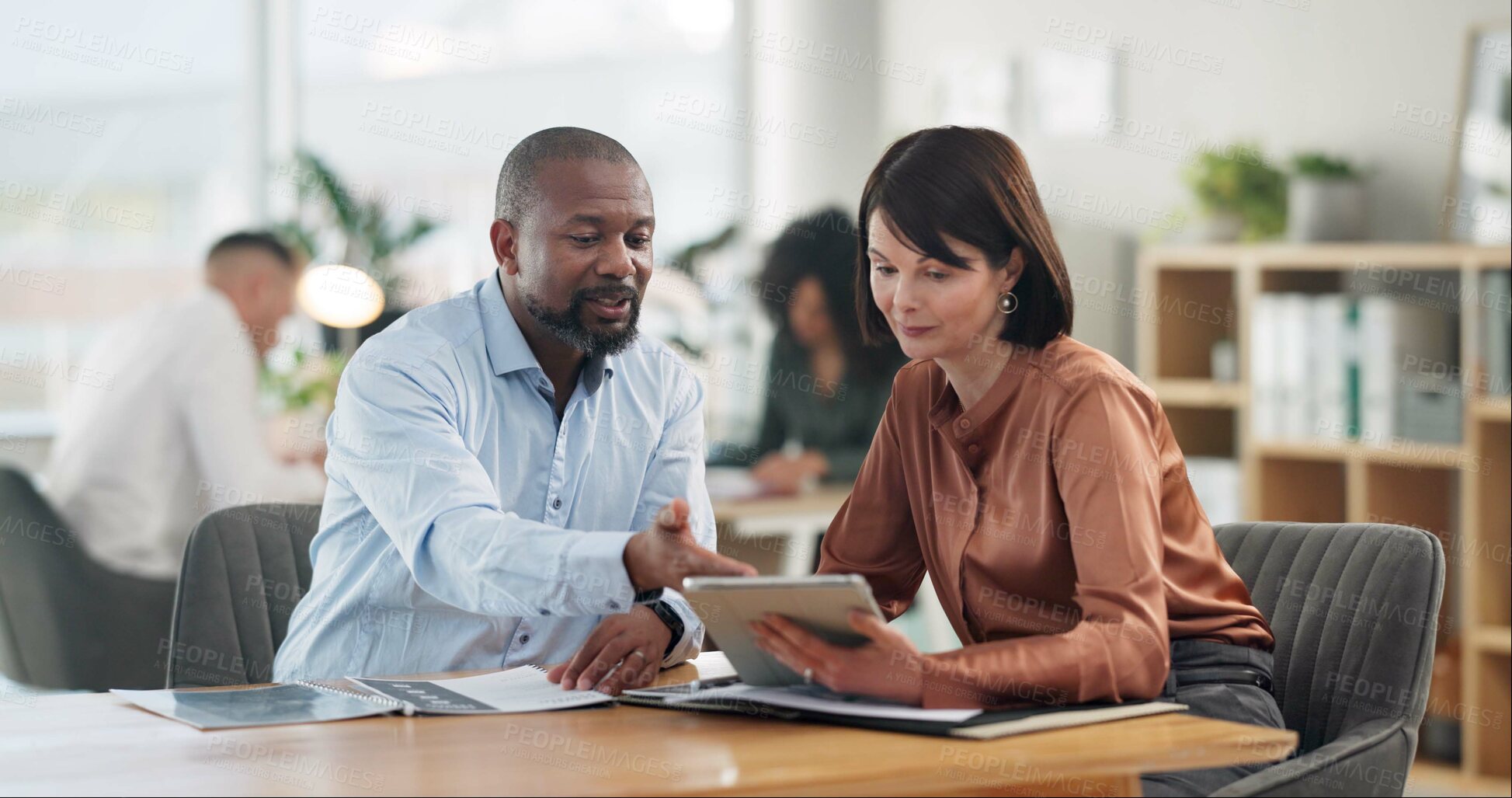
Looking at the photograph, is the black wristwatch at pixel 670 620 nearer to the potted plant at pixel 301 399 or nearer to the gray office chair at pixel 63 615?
the gray office chair at pixel 63 615

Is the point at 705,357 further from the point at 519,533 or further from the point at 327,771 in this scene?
the point at 327,771

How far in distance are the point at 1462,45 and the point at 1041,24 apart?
1.67 m

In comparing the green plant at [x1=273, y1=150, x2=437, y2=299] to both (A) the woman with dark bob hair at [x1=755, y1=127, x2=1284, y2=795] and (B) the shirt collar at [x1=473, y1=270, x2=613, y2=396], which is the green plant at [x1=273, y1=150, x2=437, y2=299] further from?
(A) the woman with dark bob hair at [x1=755, y1=127, x2=1284, y2=795]

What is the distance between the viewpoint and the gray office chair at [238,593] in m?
2.13

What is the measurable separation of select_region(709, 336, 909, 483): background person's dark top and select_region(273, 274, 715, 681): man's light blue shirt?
8.34 ft

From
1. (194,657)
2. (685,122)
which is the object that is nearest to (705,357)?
(685,122)

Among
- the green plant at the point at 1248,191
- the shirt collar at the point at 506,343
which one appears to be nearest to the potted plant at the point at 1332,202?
the green plant at the point at 1248,191

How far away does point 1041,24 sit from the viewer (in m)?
5.52

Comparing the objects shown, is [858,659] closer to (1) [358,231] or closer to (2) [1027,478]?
(2) [1027,478]

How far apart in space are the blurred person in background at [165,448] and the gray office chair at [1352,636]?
2.73m

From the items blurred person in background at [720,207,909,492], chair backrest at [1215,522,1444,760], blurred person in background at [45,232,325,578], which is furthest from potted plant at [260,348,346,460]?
chair backrest at [1215,522,1444,760]

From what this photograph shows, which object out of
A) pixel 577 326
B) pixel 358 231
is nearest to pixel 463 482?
pixel 577 326

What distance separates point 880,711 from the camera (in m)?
1.45

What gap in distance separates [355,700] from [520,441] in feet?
1.75
